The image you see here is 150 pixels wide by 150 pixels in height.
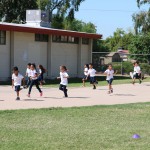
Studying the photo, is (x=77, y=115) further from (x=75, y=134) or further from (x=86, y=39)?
(x=86, y=39)

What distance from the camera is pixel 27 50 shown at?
33.6 metres

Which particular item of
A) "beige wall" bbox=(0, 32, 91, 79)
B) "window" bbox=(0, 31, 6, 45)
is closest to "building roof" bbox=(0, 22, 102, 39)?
"window" bbox=(0, 31, 6, 45)

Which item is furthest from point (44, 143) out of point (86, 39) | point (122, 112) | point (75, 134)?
point (86, 39)

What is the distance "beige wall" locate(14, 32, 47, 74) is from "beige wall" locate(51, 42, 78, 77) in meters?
1.01

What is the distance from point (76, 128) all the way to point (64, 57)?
1055 inches

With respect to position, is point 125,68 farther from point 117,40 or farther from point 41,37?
point 117,40

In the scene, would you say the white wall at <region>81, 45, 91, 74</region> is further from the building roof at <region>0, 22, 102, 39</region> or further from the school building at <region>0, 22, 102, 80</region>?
the building roof at <region>0, 22, 102, 39</region>

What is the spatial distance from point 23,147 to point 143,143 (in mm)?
2274

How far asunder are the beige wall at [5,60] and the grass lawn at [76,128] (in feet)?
54.2

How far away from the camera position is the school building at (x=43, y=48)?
103 ft

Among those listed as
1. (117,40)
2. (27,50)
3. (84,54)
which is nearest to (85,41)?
(84,54)

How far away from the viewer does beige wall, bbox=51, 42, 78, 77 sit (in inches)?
1436

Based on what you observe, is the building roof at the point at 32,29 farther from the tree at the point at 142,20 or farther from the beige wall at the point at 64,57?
the tree at the point at 142,20

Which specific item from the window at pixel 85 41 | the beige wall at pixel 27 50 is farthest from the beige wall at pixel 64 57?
the window at pixel 85 41
